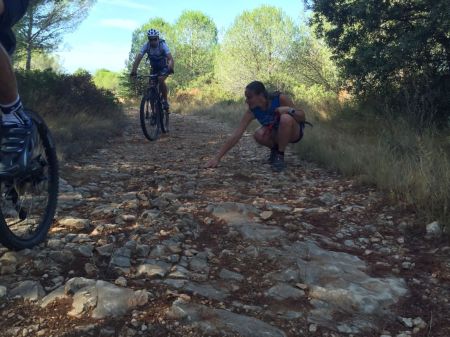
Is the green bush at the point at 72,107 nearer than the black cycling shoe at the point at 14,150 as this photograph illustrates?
No

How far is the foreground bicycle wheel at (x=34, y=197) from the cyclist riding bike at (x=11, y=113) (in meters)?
0.13

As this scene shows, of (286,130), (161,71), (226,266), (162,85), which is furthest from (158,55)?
(226,266)

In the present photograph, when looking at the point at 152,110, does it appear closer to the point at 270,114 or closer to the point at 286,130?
the point at 270,114

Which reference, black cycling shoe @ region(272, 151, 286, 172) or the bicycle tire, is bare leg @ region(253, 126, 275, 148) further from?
the bicycle tire

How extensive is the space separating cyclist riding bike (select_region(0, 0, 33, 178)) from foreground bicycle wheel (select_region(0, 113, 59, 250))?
0.44ft

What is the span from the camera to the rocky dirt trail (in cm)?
211

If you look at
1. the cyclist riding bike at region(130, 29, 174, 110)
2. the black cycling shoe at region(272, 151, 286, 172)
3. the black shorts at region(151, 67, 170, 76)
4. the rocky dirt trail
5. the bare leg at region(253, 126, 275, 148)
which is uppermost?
the cyclist riding bike at region(130, 29, 174, 110)

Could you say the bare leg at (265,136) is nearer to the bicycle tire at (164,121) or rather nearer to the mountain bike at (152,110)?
the mountain bike at (152,110)

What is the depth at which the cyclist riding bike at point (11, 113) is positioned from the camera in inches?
92.0

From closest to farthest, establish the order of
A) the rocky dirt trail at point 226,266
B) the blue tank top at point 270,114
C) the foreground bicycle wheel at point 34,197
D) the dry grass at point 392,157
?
the rocky dirt trail at point 226,266
the foreground bicycle wheel at point 34,197
the dry grass at point 392,157
the blue tank top at point 270,114

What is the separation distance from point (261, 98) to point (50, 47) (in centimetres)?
2732

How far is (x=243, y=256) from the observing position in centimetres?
289

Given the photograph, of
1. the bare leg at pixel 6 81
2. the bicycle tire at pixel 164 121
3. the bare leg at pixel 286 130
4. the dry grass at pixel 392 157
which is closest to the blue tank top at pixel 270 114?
the bare leg at pixel 286 130

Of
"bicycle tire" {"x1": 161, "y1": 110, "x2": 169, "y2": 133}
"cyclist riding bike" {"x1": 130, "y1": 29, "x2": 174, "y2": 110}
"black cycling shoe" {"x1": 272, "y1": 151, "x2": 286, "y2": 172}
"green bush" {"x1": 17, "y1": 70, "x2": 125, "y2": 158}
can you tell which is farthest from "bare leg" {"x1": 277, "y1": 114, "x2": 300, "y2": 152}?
"bicycle tire" {"x1": 161, "y1": 110, "x2": 169, "y2": 133}
